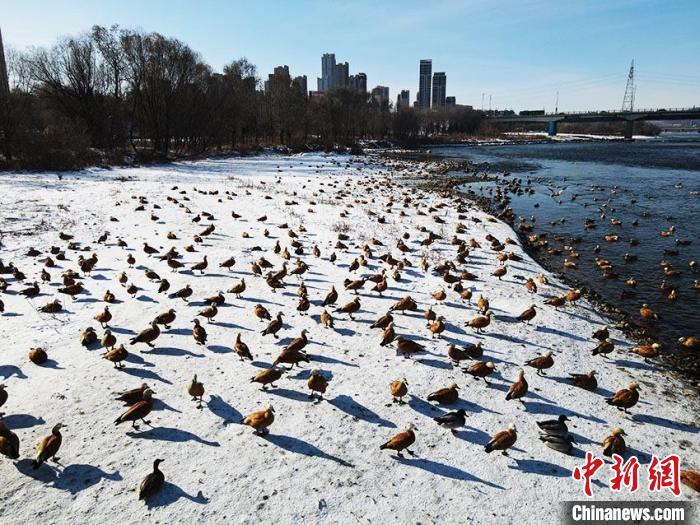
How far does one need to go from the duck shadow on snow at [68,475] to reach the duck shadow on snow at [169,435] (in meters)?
0.80

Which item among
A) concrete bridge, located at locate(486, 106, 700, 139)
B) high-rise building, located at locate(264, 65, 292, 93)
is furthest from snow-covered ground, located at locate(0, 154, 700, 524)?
concrete bridge, located at locate(486, 106, 700, 139)

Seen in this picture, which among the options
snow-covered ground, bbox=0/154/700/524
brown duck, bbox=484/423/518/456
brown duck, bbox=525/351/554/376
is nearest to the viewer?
snow-covered ground, bbox=0/154/700/524

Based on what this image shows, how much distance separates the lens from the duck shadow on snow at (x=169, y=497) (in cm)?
598

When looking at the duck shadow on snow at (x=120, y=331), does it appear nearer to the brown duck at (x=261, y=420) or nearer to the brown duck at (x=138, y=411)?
the brown duck at (x=138, y=411)

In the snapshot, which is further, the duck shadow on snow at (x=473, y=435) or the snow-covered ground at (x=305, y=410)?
the duck shadow on snow at (x=473, y=435)

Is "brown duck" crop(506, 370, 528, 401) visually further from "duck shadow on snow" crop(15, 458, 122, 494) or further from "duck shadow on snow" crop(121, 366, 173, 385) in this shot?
"duck shadow on snow" crop(15, 458, 122, 494)

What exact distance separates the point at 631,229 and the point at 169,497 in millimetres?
28812

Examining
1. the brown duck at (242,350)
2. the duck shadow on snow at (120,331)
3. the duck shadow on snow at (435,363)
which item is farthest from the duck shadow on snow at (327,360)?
the duck shadow on snow at (120,331)

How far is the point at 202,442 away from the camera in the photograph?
23.4ft

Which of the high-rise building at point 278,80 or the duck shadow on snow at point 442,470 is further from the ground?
the high-rise building at point 278,80

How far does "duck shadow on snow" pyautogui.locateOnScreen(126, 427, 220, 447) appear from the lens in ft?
23.4

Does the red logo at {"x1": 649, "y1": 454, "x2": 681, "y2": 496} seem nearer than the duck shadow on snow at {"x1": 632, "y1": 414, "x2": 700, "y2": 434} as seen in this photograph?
Yes

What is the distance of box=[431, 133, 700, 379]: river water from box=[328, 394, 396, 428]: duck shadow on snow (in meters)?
8.20

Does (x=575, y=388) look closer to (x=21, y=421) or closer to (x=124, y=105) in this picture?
(x=21, y=421)
